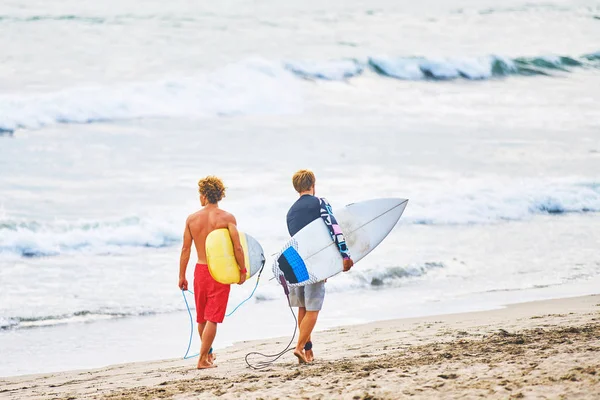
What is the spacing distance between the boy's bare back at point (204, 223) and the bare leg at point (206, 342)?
421mm

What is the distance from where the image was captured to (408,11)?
31172mm

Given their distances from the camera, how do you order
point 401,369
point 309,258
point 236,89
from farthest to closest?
point 236,89 < point 309,258 < point 401,369

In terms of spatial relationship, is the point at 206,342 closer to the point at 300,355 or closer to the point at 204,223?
the point at 300,355

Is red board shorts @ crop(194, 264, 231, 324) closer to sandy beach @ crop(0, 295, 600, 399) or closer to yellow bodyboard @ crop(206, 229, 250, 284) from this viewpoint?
yellow bodyboard @ crop(206, 229, 250, 284)

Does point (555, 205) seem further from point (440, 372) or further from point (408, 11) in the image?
point (408, 11)

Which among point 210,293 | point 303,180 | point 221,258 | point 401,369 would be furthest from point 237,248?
point 401,369

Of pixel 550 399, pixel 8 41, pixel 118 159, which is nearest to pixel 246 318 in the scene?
pixel 550 399

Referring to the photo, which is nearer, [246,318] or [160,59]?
[246,318]

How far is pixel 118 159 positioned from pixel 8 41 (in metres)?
9.07

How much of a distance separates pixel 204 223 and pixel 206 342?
771mm

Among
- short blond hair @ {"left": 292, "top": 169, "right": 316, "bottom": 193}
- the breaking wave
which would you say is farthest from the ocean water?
short blond hair @ {"left": 292, "top": 169, "right": 316, "bottom": 193}

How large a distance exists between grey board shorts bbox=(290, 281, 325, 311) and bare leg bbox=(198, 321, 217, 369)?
0.57m

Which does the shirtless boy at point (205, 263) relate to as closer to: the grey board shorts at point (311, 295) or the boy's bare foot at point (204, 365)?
the boy's bare foot at point (204, 365)

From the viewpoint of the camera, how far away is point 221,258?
5340mm
